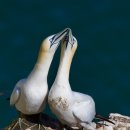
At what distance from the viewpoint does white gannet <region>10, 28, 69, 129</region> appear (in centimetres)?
792

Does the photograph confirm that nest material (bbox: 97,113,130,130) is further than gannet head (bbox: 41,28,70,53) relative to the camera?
Yes

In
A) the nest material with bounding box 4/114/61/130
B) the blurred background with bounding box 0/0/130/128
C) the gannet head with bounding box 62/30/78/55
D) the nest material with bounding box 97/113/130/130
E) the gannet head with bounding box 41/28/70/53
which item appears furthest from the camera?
the blurred background with bounding box 0/0/130/128

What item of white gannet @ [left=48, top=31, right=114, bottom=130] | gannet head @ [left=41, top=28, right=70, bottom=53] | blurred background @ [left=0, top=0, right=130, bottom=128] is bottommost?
white gannet @ [left=48, top=31, right=114, bottom=130]

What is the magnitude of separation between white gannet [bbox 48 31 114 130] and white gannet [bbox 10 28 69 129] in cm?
11

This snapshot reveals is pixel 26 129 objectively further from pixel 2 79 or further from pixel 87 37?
pixel 87 37

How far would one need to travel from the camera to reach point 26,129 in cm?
863

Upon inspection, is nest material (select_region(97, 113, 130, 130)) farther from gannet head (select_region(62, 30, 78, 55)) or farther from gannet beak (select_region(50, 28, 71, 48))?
gannet beak (select_region(50, 28, 71, 48))

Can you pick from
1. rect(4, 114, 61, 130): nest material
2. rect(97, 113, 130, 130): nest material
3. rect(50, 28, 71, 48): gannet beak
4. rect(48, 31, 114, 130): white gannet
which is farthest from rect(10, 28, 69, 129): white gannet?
rect(97, 113, 130, 130): nest material

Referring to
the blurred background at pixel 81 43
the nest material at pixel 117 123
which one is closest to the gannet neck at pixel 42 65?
the nest material at pixel 117 123

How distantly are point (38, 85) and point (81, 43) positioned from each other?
276 cm

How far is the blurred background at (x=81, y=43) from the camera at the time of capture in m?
10.2

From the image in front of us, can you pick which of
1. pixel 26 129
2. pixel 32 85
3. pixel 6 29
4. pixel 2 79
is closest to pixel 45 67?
pixel 32 85

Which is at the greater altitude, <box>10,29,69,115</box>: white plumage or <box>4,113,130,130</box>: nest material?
<box>10,29,69,115</box>: white plumage

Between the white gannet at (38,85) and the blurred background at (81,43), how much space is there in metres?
1.45
